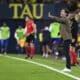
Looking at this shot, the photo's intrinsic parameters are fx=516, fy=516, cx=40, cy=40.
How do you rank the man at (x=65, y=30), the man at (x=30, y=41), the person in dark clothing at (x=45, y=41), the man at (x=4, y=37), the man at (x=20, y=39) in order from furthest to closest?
the man at (x=4, y=37)
the man at (x=20, y=39)
the person in dark clothing at (x=45, y=41)
the man at (x=30, y=41)
the man at (x=65, y=30)

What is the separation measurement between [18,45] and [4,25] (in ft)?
4.59

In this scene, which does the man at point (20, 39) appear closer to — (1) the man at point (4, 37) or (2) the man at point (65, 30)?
(1) the man at point (4, 37)

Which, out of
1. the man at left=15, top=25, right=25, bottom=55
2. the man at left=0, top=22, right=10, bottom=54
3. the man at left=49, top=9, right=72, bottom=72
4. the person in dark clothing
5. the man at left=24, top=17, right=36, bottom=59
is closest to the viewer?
the man at left=49, top=9, right=72, bottom=72

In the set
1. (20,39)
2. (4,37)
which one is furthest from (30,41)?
(4,37)

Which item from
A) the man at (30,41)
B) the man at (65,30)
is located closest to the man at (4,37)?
the man at (30,41)

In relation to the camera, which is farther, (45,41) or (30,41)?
(45,41)

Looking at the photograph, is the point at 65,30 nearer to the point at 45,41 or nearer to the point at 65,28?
the point at 65,28

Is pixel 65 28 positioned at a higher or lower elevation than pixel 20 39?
higher

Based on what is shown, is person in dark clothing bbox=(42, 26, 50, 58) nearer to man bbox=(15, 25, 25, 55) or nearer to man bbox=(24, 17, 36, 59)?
man bbox=(15, 25, 25, 55)

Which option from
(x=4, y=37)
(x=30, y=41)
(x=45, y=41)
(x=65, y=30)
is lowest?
(x=45, y=41)

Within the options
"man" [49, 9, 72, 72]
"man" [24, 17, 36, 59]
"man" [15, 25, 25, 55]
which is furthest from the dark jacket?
"man" [15, 25, 25, 55]

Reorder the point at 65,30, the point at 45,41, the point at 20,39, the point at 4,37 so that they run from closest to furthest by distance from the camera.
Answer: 1. the point at 65,30
2. the point at 45,41
3. the point at 20,39
4. the point at 4,37

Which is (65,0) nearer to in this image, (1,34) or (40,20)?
(40,20)

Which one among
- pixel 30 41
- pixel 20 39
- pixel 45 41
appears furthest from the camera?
pixel 20 39
